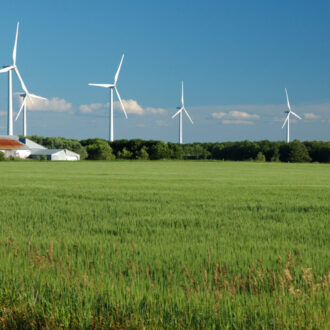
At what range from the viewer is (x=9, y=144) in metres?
156

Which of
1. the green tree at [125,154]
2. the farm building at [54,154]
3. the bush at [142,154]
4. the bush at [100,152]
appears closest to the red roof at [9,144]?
the farm building at [54,154]

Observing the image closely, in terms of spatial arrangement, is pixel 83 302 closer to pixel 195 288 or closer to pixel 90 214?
pixel 195 288

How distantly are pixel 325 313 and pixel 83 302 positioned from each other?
3.00 metres

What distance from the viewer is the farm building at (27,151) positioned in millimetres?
153375

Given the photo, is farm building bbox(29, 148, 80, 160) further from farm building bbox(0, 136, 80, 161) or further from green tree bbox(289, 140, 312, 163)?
green tree bbox(289, 140, 312, 163)

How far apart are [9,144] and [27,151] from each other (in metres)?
6.95

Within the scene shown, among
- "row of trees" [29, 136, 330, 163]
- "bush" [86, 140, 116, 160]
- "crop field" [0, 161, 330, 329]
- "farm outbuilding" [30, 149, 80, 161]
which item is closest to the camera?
"crop field" [0, 161, 330, 329]

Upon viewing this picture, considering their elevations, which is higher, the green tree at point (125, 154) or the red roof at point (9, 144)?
the red roof at point (9, 144)

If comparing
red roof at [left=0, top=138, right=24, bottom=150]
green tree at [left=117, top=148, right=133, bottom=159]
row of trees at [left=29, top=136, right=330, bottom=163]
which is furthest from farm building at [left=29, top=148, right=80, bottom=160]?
green tree at [left=117, top=148, right=133, bottom=159]

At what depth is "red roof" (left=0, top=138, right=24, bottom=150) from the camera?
152462mm

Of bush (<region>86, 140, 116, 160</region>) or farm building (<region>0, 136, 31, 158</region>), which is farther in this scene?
bush (<region>86, 140, 116, 160</region>)

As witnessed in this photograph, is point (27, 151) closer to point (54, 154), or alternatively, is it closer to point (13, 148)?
point (13, 148)

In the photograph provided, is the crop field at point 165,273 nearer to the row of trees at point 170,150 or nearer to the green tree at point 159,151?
the row of trees at point 170,150

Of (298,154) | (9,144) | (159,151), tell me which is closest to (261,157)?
(298,154)
